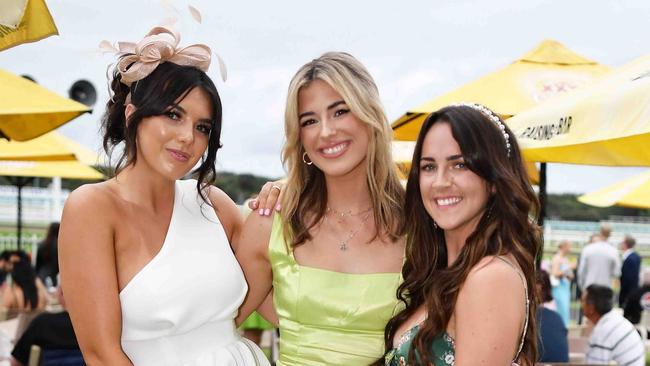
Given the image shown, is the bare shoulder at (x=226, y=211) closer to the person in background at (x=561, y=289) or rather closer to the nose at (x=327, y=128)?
the nose at (x=327, y=128)

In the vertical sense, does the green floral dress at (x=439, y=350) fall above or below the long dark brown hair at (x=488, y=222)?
below

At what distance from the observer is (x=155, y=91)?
2828 mm

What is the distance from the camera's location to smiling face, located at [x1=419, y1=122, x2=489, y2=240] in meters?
2.58

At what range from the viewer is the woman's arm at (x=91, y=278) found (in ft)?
8.73

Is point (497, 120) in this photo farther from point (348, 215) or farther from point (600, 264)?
point (600, 264)

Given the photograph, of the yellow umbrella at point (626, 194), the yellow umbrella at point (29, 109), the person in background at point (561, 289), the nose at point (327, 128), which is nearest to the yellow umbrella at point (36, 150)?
the yellow umbrella at point (29, 109)

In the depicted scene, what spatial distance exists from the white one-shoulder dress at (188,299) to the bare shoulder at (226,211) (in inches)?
2.1

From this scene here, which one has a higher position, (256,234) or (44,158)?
(44,158)

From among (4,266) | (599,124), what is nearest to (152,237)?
(599,124)

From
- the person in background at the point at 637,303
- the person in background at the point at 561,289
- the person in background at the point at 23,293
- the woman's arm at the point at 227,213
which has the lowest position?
the person in background at the point at 561,289

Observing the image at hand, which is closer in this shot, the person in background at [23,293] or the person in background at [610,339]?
the person in background at [610,339]

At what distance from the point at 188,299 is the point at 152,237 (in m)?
0.24

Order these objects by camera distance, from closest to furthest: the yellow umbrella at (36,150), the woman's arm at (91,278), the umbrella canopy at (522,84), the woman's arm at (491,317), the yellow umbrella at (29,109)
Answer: the woman's arm at (491,317) → the woman's arm at (91,278) → the yellow umbrella at (29,109) → the umbrella canopy at (522,84) → the yellow umbrella at (36,150)

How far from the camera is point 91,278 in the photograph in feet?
8.71
